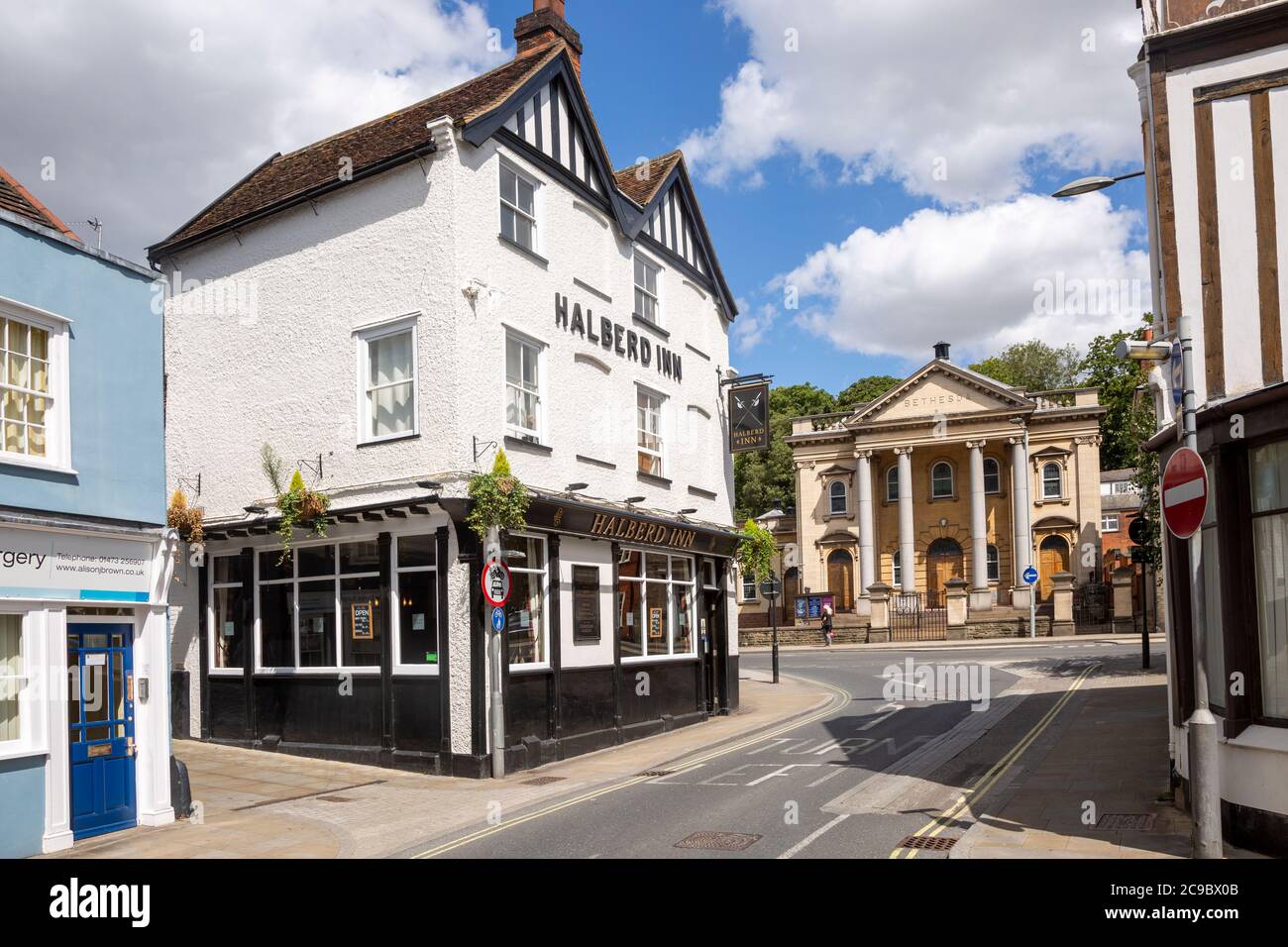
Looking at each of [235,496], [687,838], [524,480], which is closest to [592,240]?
[524,480]

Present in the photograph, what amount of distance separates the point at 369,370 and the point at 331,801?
266 inches

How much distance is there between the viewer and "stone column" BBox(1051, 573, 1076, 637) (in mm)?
47203

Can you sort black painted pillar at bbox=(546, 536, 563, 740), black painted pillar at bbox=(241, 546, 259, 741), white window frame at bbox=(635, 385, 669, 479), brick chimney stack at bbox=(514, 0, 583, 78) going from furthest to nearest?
white window frame at bbox=(635, 385, 669, 479) → brick chimney stack at bbox=(514, 0, 583, 78) → black painted pillar at bbox=(241, 546, 259, 741) → black painted pillar at bbox=(546, 536, 563, 740)

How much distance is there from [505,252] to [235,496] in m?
6.35

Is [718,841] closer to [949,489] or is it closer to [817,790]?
[817,790]

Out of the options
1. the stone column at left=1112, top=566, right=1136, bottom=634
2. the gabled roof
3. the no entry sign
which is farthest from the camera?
the gabled roof

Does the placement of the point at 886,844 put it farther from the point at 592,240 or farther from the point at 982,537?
the point at 982,537

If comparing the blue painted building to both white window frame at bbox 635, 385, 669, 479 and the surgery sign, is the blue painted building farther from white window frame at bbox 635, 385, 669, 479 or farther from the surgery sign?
white window frame at bbox 635, 385, 669, 479

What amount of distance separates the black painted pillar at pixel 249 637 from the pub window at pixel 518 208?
269 inches

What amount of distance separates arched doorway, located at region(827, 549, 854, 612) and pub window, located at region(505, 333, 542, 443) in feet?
140

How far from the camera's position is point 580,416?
18516 millimetres

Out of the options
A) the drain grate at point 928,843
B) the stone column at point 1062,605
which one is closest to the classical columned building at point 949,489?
the stone column at point 1062,605

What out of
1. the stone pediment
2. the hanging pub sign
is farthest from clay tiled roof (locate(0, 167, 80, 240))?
the stone pediment

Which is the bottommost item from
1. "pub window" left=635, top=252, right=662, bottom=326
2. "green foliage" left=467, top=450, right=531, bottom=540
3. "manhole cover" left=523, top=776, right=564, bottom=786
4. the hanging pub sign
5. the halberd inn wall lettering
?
"manhole cover" left=523, top=776, right=564, bottom=786
